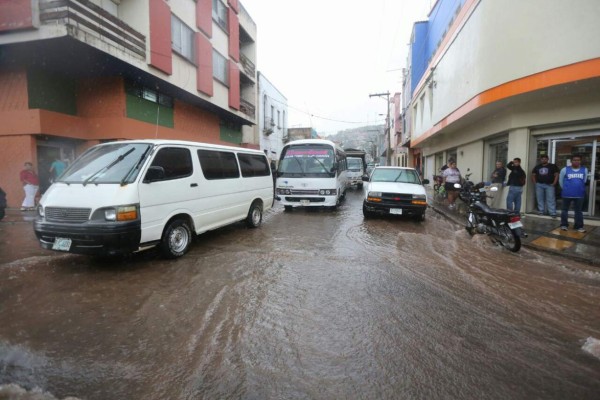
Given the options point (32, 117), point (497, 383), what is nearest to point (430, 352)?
point (497, 383)

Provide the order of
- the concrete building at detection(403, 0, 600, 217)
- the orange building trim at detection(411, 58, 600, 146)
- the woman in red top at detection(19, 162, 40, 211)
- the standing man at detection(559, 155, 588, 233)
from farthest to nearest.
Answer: the woman in red top at detection(19, 162, 40, 211) < the concrete building at detection(403, 0, 600, 217) < the orange building trim at detection(411, 58, 600, 146) < the standing man at detection(559, 155, 588, 233)

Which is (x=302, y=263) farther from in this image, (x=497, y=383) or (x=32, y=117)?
(x=32, y=117)

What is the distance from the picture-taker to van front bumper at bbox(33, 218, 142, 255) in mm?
4340

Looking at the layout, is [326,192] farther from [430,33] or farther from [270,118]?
[270,118]

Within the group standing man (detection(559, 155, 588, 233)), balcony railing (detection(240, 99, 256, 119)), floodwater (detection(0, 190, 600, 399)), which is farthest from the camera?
balcony railing (detection(240, 99, 256, 119))

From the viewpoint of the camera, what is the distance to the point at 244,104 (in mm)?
21297

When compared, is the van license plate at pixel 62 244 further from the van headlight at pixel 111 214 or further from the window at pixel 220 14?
the window at pixel 220 14

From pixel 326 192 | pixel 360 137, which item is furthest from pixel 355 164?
pixel 360 137

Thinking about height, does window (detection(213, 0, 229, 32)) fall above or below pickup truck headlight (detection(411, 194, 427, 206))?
above

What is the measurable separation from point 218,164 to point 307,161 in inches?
199

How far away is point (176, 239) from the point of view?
17.9ft

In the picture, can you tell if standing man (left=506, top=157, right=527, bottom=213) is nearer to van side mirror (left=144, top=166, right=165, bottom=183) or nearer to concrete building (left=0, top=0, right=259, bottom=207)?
van side mirror (left=144, top=166, right=165, bottom=183)

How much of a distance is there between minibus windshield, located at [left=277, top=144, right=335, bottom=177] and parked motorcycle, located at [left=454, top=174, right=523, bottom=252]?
14.5 feet

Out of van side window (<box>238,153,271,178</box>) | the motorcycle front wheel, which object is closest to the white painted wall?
the motorcycle front wheel
